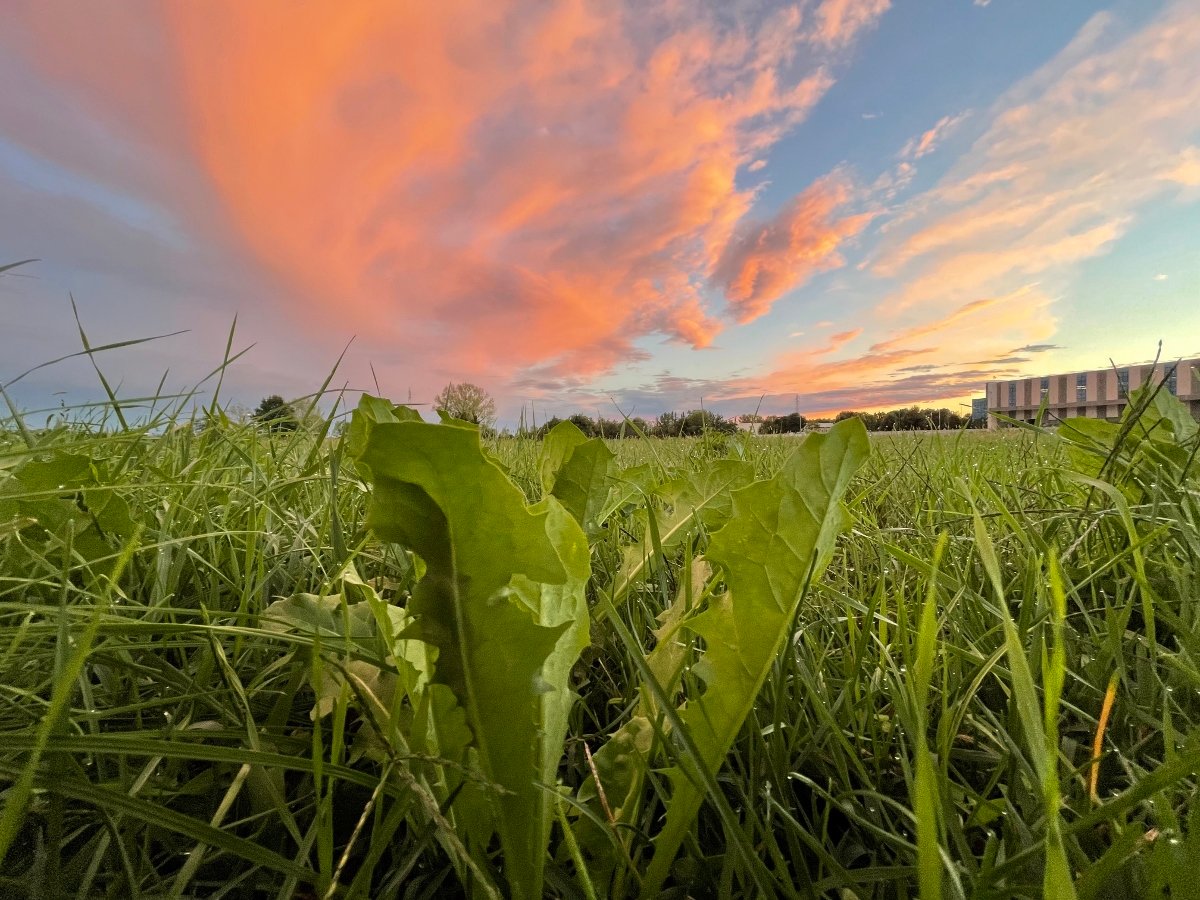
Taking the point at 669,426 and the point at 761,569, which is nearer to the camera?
the point at 761,569

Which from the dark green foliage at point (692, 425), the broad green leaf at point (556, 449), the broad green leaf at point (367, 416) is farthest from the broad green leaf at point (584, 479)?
the dark green foliage at point (692, 425)

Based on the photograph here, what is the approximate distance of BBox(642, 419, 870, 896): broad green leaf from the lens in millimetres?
760

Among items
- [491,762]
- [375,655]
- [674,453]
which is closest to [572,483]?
[375,655]

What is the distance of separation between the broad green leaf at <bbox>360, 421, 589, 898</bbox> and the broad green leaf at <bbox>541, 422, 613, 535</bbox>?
482mm

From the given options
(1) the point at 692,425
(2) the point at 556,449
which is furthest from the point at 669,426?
(2) the point at 556,449

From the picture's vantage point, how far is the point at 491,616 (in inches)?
28.2

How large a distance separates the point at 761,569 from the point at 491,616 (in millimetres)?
331

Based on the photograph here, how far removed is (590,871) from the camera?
0.74 metres

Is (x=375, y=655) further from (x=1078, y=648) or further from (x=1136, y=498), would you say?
(x=1136, y=498)

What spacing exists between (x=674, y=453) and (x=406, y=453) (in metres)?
3.33

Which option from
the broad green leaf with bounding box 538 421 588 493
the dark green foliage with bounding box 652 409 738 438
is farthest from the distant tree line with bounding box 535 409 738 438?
the broad green leaf with bounding box 538 421 588 493

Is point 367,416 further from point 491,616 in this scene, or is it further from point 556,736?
point 556,736

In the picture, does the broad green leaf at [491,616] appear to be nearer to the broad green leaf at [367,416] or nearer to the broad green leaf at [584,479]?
the broad green leaf at [367,416]

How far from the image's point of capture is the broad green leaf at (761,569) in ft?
2.49
